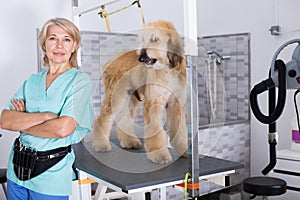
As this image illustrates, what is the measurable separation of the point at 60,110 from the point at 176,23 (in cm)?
113

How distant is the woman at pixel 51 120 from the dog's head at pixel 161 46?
1.17 feet

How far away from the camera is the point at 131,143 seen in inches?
62.0

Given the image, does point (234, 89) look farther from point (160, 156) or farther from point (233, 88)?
point (160, 156)

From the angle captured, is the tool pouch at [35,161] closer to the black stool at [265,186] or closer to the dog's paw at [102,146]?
the dog's paw at [102,146]

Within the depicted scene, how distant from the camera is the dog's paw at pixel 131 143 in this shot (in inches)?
60.2

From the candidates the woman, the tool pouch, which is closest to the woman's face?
the woman

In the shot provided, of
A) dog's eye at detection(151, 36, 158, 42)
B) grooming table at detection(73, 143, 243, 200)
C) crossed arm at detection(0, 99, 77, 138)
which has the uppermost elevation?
dog's eye at detection(151, 36, 158, 42)

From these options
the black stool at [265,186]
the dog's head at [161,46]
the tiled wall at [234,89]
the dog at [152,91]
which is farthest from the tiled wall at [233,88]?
the dog's head at [161,46]

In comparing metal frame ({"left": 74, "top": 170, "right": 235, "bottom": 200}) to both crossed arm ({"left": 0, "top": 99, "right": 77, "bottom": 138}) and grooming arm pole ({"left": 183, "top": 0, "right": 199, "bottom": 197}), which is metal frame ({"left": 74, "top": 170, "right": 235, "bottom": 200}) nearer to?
grooming arm pole ({"left": 183, "top": 0, "right": 199, "bottom": 197})

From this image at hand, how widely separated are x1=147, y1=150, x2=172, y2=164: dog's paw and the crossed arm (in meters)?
0.31

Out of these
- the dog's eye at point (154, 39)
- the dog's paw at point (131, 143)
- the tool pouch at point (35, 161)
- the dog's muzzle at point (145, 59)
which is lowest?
the tool pouch at point (35, 161)

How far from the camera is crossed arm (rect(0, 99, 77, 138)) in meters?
1.43

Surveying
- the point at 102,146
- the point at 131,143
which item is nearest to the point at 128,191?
the point at 131,143

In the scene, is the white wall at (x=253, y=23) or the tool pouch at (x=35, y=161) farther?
the white wall at (x=253, y=23)
